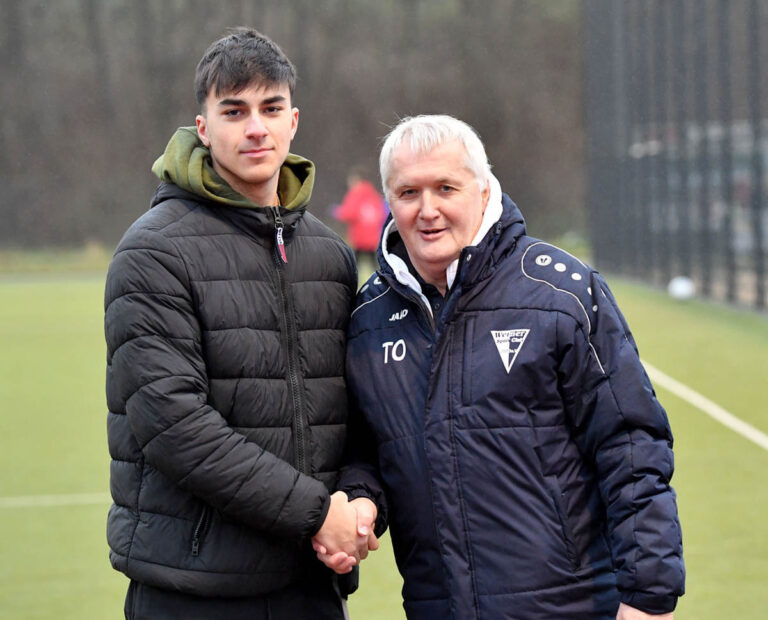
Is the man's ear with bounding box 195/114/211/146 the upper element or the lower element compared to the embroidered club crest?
upper

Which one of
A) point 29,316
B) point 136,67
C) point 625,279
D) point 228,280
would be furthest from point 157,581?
point 136,67

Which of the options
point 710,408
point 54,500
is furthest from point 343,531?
point 710,408

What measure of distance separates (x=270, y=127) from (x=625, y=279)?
1859cm

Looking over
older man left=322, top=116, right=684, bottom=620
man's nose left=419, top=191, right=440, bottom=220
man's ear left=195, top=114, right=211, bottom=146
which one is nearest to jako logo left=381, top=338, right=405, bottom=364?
older man left=322, top=116, right=684, bottom=620

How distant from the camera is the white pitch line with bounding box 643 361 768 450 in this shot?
7.30m

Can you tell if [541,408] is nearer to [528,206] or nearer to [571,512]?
[571,512]

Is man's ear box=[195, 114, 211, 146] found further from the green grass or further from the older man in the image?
the green grass

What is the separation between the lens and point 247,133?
2.55 m

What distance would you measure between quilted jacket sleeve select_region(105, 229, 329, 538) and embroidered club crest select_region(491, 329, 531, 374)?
43cm

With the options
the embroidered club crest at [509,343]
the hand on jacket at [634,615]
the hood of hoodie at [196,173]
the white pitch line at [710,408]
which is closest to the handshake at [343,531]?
the embroidered club crest at [509,343]

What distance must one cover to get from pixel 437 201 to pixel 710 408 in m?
6.11

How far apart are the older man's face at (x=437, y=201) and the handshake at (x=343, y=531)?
0.48 m

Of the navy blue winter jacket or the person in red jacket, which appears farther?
the person in red jacket

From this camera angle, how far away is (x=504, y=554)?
2.43 metres
